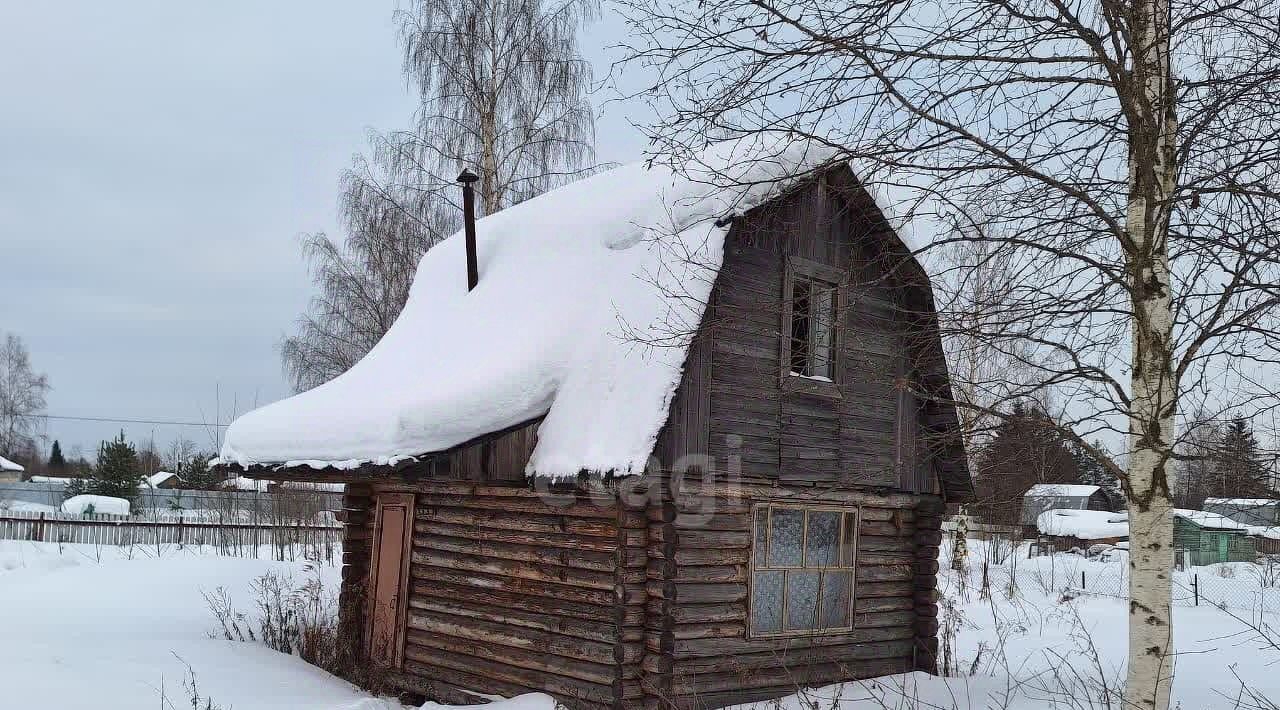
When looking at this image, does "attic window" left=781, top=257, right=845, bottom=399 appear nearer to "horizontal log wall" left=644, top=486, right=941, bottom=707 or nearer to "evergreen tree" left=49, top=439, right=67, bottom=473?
"horizontal log wall" left=644, top=486, right=941, bottom=707

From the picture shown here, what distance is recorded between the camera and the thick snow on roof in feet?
29.1

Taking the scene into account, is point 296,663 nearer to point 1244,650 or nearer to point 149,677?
point 149,677

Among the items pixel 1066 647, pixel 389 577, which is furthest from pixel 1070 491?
pixel 389 577

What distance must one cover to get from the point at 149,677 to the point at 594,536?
4368mm

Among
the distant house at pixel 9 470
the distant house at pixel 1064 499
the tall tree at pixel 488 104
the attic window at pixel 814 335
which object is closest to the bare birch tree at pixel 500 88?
the tall tree at pixel 488 104

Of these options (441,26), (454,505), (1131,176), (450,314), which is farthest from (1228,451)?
(441,26)

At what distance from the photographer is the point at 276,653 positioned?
452 inches

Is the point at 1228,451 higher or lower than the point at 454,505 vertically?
higher

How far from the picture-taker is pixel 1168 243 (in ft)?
22.5

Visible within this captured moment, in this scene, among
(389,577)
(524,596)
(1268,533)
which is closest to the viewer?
(524,596)

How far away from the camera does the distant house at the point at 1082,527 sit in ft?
130

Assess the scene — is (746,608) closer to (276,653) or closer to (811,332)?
(811,332)

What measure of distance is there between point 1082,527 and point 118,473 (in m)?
35.7

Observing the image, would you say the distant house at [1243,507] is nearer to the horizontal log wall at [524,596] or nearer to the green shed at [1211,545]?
the horizontal log wall at [524,596]
